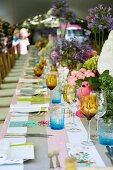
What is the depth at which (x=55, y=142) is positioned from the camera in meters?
1.64

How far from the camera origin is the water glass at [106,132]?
1.58 meters

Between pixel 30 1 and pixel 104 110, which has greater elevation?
pixel 30 1

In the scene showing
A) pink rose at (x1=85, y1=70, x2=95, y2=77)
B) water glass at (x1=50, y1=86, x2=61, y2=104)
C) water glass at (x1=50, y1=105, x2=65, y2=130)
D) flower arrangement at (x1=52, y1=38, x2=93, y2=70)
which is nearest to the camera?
water glass at (x1=50, y1=105, x2=65, y2=130)

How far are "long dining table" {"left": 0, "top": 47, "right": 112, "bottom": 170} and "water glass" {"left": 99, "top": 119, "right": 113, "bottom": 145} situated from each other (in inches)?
1.2

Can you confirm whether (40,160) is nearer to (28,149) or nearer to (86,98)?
(28,149)

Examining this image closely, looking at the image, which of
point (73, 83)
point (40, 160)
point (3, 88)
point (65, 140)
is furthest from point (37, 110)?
point (3, 88)

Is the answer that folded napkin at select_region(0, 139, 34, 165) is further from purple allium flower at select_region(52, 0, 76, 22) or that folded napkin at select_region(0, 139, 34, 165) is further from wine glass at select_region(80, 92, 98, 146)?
purple allium flower at select_region(52, 0, 76, 22)

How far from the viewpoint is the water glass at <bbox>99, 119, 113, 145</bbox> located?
1579mm

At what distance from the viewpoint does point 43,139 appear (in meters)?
1.69

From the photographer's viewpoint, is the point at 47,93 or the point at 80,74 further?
the point at 47,93

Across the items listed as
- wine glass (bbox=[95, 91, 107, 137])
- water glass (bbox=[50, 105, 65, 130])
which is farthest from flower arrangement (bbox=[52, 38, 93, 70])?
wine glass (bbox=[95, 91, 107, 137])

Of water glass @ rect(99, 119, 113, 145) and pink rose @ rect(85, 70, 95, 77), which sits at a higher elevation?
pink rose @ rect(85, 70, 95, 77)

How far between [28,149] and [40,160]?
0.11m

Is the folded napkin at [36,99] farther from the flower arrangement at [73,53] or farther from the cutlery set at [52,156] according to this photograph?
the cutlery set at [52,156]
